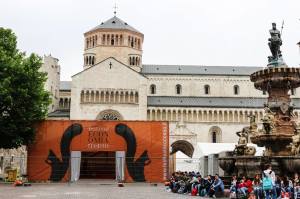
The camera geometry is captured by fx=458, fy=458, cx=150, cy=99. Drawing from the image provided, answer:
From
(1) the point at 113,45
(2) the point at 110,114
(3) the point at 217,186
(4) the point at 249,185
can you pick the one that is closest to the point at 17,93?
(3) the point at 217,186

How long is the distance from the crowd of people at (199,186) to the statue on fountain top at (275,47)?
21.3 ft

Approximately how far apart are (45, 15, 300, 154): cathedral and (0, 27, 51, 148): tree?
30859 millimetres

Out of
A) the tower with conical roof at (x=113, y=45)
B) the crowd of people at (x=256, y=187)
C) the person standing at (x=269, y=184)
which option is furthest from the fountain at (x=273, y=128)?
the tower with conical roof at (x=113, y=45)

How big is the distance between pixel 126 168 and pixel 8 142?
937 centimetres

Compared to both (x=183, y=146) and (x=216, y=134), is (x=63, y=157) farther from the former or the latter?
(x=216, y=134)

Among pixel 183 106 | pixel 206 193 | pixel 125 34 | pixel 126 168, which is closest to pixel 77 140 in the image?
pixel 126 168

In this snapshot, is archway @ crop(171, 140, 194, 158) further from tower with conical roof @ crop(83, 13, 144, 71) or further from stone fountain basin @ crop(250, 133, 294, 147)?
stone fountain basin @ crop(250, 133, 294, 147)

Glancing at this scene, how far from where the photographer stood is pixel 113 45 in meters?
76.3

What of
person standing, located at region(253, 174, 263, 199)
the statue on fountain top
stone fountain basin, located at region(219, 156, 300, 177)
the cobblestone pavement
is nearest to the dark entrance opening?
the cobblestone pavement

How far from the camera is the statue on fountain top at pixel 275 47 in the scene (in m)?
22.3

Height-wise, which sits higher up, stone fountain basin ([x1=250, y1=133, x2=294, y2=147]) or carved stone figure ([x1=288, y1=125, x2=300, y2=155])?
stone fountain basin ([x1=250, y1=133, x2=294, y2=147])

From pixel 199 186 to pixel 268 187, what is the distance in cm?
694

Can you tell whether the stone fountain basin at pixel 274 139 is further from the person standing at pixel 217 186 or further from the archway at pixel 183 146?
the archway at pixel 183 146

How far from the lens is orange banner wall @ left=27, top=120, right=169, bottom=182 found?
36662 millimetres
